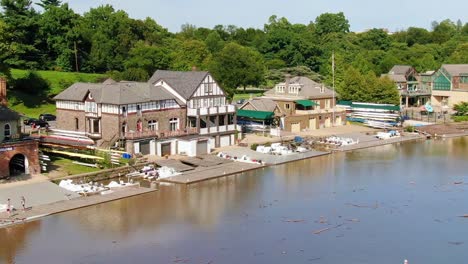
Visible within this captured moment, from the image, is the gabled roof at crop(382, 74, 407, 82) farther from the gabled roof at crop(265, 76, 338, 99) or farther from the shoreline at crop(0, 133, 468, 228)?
the shoreline at crop(0, 133, 468, 228)

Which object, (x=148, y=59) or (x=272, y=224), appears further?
(x=148, y=59)

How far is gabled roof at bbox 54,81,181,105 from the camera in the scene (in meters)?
41.6

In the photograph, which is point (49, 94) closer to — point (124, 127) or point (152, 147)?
point (124, 127)

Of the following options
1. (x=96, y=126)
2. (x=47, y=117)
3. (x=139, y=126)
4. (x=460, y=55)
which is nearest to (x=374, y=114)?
(x=139, y=126)

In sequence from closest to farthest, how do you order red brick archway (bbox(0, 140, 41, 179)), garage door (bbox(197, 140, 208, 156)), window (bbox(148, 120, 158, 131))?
red brick archway (bbox(0, 140, 41, 179))
window (bbox(148, 120, 158, 131))
garage door (bbox(197, 140, 208, 156))

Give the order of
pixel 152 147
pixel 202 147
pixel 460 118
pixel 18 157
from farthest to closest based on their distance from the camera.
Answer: pixel 460 118 → pixel 202 147 → pixel 152 147 → pixel 18 157

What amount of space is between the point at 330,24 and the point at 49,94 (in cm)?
8412

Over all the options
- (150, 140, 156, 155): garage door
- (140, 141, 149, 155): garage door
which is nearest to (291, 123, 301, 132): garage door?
(150, 140, 156, 155): garage door

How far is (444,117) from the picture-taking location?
65688 millimetres

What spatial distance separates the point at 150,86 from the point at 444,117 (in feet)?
119

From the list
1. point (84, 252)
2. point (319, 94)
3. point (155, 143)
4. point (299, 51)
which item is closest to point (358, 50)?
point (299, 51)

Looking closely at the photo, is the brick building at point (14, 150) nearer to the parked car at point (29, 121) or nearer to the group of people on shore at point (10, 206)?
the group of people on shore at point (10, 206)

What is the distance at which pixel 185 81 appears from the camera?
46500 millimetres

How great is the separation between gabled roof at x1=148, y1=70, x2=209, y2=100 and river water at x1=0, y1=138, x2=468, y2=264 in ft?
31.6
